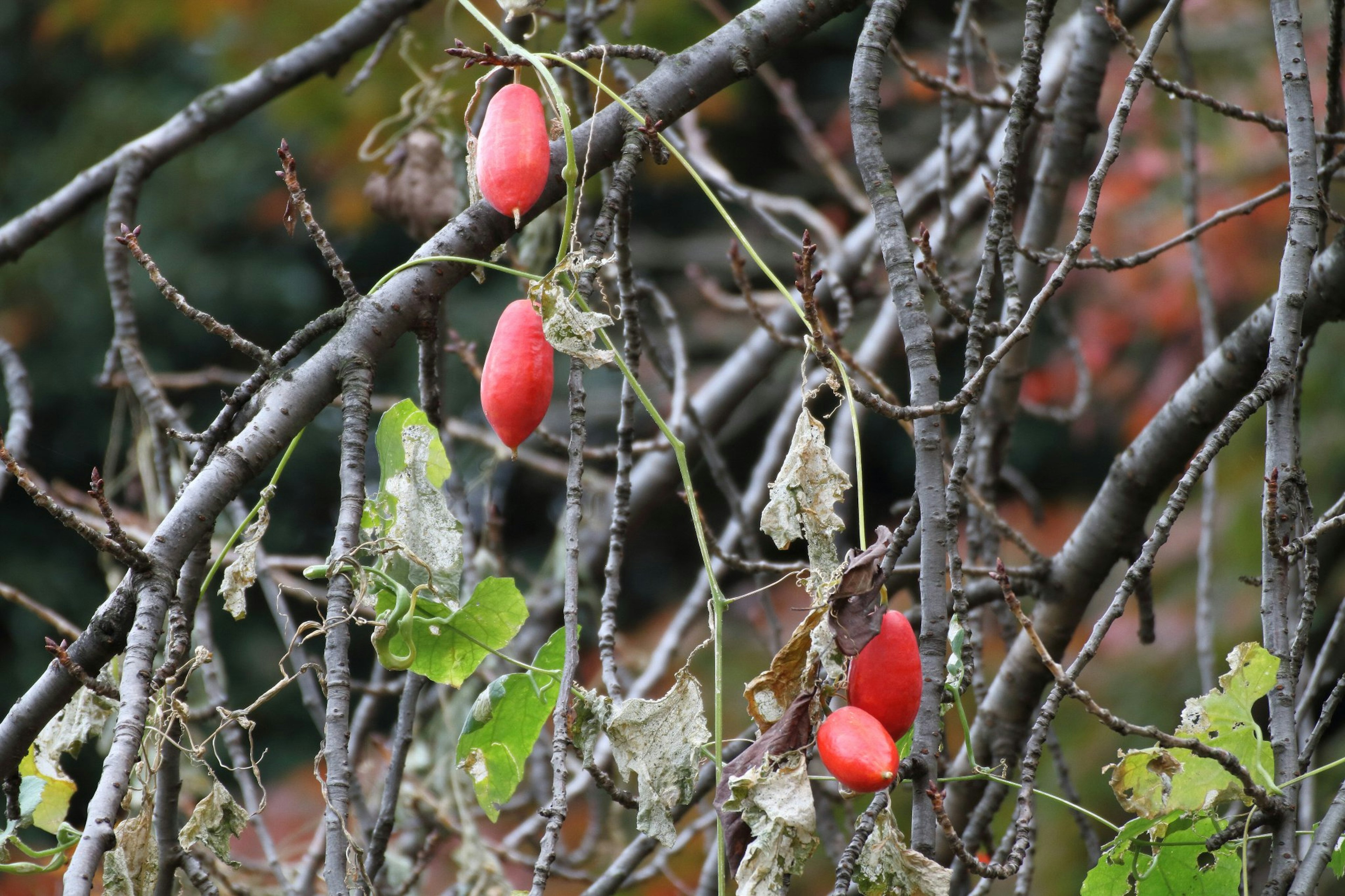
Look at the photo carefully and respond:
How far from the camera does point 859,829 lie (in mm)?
795

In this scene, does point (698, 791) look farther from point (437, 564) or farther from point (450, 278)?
point (450, 278)

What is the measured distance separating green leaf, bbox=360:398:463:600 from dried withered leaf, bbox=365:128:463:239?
77 centimetres

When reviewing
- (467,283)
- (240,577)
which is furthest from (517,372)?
(467,283)

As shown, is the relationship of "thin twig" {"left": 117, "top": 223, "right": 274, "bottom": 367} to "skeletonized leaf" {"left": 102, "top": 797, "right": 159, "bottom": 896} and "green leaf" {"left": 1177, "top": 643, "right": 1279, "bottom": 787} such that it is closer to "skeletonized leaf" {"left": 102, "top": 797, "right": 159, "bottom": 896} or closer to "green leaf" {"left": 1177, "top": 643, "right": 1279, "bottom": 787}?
"skeletonized leaf" {"left": 102, "top": 797, "right": 159, "bottom": 896}

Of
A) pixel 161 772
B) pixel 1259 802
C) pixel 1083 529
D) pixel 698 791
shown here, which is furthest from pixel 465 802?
pixel 1259 802

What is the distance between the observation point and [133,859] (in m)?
0.87

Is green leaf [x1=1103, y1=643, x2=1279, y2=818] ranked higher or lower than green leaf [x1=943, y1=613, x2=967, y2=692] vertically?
lower

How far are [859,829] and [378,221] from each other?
189 inches

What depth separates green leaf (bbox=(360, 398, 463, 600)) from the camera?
93cm

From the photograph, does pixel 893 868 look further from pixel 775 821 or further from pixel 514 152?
pixel 514 152

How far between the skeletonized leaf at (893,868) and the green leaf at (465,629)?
366 millimetres

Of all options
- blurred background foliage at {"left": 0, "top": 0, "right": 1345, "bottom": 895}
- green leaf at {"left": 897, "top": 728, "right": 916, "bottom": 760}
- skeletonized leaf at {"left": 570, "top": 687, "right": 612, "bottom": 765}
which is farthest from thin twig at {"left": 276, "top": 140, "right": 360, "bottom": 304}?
blurred background foliage at {"left": 0, "top": 0, "right": 1345, "bottom": 895}

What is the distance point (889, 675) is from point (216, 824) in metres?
0.54

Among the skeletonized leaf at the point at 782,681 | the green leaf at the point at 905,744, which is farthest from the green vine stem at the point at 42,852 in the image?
the green leaf at the point at 905,744
